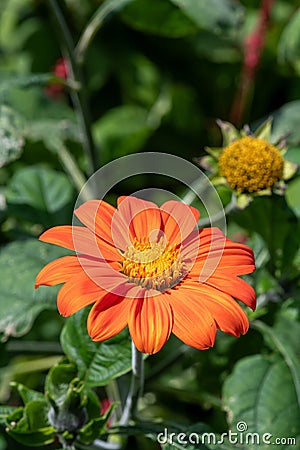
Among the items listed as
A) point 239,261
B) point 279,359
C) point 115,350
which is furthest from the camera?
point 279,359

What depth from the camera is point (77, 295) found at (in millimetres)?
719

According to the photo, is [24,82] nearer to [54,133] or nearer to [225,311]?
[54,133]

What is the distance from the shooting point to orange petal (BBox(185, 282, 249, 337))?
0.71 metres

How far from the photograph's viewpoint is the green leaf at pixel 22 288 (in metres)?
1.00

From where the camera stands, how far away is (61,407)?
852mm

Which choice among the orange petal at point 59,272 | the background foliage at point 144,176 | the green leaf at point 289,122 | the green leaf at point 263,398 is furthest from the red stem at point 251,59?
the orange petal at point 59,272

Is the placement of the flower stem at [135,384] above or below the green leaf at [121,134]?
above

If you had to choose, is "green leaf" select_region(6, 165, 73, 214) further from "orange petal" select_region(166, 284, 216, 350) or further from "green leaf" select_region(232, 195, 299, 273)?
"orange petal" select_region(166, 284, 216, 350)

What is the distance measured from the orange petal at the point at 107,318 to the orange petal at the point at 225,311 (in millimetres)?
81

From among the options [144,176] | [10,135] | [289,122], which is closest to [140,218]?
[10,135]

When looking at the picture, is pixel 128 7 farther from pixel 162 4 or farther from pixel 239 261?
pixel 239 261

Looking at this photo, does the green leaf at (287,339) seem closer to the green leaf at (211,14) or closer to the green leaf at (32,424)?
the green leaf at (32,424)

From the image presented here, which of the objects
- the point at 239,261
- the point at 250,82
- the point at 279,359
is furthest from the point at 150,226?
the point at 250,82

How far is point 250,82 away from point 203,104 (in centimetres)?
26
